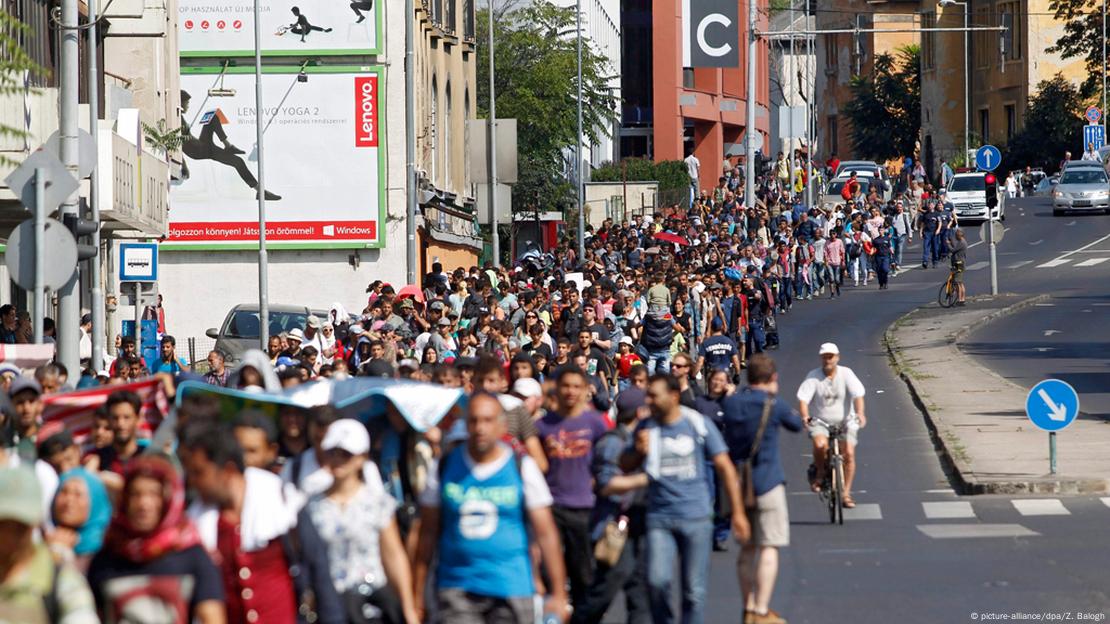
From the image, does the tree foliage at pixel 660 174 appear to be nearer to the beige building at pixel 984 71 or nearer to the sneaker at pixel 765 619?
the beige building at pixel 984 71

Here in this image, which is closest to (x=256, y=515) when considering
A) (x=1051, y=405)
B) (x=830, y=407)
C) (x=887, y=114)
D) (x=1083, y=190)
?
(x=830, y=407)

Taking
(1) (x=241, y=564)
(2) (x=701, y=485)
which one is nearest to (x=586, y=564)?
(2) (x=701, y=485)

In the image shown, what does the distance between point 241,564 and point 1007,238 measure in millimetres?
58438

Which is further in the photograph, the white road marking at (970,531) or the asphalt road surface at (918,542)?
the white road marking at (970,531)

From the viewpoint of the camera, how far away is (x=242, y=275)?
46.5m

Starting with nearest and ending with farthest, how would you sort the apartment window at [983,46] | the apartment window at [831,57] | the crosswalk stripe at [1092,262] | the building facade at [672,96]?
the crosswalk stripe at [1092,262], the building facade at [672,96], the apartment window at [983,46], the apartment window at [831,57]

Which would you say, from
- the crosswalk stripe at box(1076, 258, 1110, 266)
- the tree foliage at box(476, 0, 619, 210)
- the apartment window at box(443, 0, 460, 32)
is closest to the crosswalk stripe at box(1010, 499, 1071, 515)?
the crosswalk stripe at box(1076, 258, 1110, 266)

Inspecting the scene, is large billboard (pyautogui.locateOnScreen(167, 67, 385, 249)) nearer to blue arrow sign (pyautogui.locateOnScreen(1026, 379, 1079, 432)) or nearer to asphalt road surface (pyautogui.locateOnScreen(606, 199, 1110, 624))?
asphalt road surface (pyautogui.locateOnScreen(606, 199, 1110, 624))

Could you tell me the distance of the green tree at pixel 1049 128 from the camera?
95625mm

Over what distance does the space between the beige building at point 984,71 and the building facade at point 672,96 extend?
1256 centimetres

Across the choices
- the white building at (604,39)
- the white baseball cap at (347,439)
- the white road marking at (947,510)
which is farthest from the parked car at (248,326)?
the white building at (604,39)

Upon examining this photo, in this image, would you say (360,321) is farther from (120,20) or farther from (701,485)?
(701,485)

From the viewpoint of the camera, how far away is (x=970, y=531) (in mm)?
16906

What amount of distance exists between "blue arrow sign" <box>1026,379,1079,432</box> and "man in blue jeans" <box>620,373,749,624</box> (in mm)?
9553
